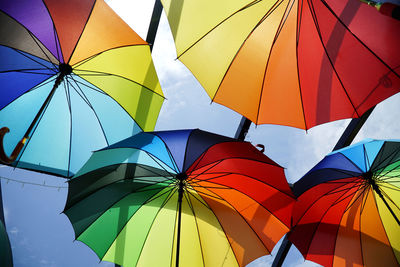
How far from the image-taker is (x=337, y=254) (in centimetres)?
317

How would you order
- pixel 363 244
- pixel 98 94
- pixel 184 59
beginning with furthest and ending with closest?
pixel 363 244
pixel 98 94
pixel 184 59

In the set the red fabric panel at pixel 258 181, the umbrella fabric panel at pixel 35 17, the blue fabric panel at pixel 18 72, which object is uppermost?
the umbrella fabric panel at pixel 35 17

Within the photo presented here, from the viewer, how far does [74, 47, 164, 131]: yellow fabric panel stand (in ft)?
9.48

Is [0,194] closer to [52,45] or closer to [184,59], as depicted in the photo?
[52,45]

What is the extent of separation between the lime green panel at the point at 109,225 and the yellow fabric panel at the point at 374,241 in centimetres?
240

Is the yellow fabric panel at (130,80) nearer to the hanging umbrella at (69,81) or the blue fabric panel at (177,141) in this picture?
the hanging umbrella at (69,81)

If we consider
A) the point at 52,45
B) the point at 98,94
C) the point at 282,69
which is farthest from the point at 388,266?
the point at 52,45

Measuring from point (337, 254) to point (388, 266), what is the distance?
52 cm

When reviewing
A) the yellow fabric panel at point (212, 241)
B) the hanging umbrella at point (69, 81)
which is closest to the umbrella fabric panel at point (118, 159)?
the hanging umbrella at point (69, 81)

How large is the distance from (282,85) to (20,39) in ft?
7.69

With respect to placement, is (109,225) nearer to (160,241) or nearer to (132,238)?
(132,238)

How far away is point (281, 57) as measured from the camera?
271 centimetres

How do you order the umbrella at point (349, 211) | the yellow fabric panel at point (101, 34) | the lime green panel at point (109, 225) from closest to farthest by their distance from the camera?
the lime green panel at point (109, 225) → the yellow fabric panel at point (101, 34) → the umbrella at point (349, 211)

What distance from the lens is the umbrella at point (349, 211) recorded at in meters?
3.05
